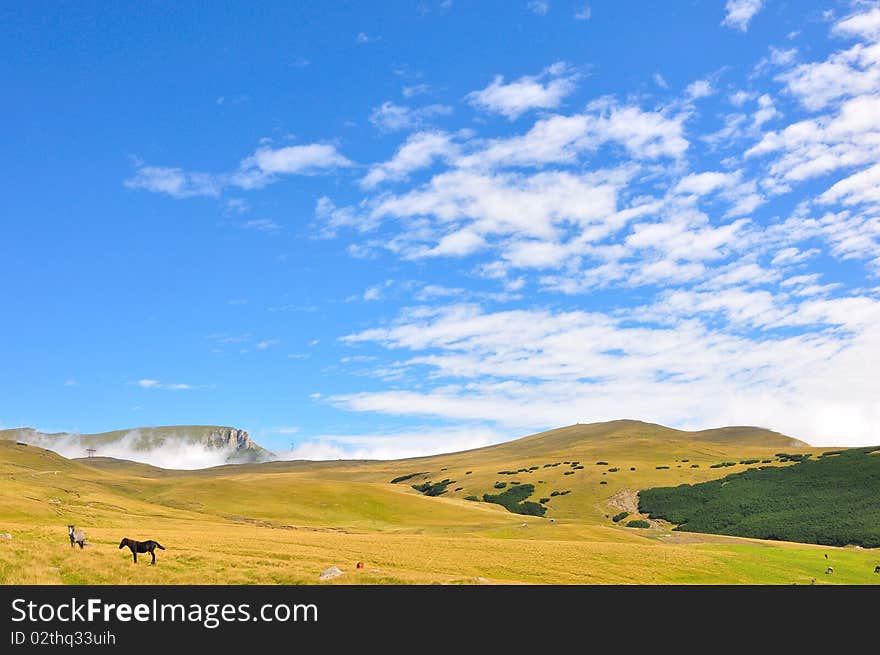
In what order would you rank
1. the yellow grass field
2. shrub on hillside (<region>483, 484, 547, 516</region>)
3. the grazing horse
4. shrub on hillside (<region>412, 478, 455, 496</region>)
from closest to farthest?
the yellow grass field → the grazing horse → shrub on hillside (<region>483, 484, 547, 516</region>) → shrub on hillside (<region>412, 478, 455, 496</region>)

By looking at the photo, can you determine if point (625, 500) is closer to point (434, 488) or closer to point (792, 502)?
point (792, 502)

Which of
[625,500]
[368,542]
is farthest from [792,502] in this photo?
[368,542]

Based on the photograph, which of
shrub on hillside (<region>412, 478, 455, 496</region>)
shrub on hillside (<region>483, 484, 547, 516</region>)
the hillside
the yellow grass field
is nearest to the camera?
the yellow grass field

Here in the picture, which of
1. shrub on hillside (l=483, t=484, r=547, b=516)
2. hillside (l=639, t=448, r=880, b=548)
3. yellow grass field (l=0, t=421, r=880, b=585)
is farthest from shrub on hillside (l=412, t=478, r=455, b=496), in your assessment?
hillside (l=639, t=448, r=880, b=548)

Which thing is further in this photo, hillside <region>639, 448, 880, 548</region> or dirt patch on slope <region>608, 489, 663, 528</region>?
dirt patch on slope <region>608, 489, 663, 528</region>

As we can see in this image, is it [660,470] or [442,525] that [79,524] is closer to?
[442,525]

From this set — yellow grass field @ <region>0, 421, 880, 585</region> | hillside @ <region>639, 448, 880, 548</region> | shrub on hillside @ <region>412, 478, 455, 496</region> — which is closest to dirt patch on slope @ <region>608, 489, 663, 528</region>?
yellow grass field @ <region>0, 421, 880, 585</region>

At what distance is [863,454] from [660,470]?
42.0 metres

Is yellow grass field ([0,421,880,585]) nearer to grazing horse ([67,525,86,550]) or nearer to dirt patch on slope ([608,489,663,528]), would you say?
dirt patch on slope ([608,489,663,528])

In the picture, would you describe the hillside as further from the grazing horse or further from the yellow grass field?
the grazing horse

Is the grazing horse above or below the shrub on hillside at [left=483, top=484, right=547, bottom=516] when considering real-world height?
above

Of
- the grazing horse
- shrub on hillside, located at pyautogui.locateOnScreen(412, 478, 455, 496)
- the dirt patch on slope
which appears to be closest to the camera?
the grazing horse
